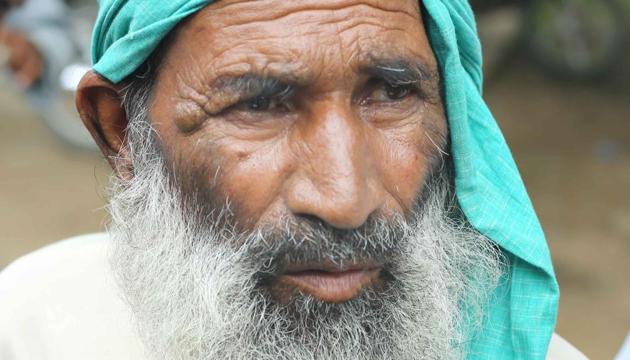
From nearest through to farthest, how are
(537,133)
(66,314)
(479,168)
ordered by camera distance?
(479,168), (66,314), (537,133)

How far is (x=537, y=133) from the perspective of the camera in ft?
28.8

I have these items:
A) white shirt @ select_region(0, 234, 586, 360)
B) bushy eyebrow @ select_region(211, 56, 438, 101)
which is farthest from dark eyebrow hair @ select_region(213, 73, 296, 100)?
white shirt @ select_region(0, 234, 586, 360)

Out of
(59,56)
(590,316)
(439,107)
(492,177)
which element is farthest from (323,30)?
(59,56)

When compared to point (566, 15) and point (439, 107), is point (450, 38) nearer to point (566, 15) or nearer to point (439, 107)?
point (439, 107)

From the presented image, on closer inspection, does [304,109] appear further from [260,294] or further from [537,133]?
[537,133]

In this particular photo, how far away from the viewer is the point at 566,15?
9.55 meters

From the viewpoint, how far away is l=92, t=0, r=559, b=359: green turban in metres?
2.09

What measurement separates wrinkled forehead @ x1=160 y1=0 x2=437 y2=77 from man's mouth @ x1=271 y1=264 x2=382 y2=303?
434 millimetres

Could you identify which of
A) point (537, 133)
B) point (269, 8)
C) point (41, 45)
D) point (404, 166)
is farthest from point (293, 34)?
point (537, 133)

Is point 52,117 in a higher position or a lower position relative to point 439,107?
lower

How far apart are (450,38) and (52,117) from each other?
260 inches

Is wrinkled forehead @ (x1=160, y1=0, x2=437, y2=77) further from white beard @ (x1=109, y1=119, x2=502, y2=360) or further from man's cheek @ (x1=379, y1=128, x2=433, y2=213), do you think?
white beard @ (x1=109, y1=119, x2=502, y2=360)

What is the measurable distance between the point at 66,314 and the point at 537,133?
692 centimetres

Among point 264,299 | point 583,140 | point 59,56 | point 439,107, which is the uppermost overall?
point 439,107
